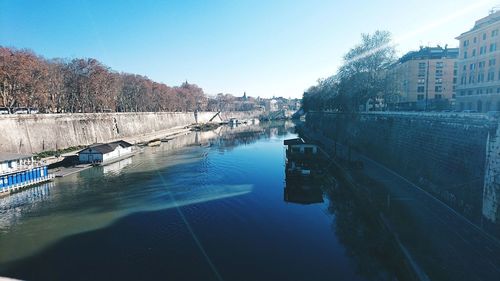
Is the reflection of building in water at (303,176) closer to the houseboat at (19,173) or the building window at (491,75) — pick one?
the houseboat at (19,173)

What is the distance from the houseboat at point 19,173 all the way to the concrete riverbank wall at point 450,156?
116 ft

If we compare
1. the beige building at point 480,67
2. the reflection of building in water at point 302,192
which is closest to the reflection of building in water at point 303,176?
the reflection of building in water at point 302,192

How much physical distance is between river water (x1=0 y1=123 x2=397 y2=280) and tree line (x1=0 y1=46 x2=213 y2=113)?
2175 cm

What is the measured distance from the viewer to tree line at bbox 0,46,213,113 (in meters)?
43.8

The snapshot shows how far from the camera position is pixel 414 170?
2616 cm

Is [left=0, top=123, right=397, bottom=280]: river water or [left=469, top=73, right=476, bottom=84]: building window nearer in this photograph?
[left=0, top=123, right=397, bottom=280]: river water

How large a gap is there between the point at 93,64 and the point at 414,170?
58.3 meters

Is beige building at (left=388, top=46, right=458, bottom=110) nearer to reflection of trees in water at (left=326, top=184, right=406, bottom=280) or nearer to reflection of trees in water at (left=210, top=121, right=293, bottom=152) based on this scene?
reflection of trees in water at (left=210, top=121, right=293, bottom=152)

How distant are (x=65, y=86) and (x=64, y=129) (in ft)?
47.6

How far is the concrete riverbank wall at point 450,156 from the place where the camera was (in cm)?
1694

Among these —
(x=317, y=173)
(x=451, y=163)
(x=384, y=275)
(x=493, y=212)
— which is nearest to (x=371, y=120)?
(x=317, y=173)

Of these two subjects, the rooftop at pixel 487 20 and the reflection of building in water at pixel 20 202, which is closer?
the reflection of building in water at pixel 20 202

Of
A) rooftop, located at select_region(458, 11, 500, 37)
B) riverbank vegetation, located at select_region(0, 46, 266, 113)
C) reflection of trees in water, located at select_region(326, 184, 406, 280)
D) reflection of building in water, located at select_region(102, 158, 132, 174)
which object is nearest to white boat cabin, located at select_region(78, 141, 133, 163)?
reflection of building in water, located at select_region(102, 158, 132, 174)

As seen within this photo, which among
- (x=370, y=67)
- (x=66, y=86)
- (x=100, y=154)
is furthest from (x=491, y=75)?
(x=66, y=86)
